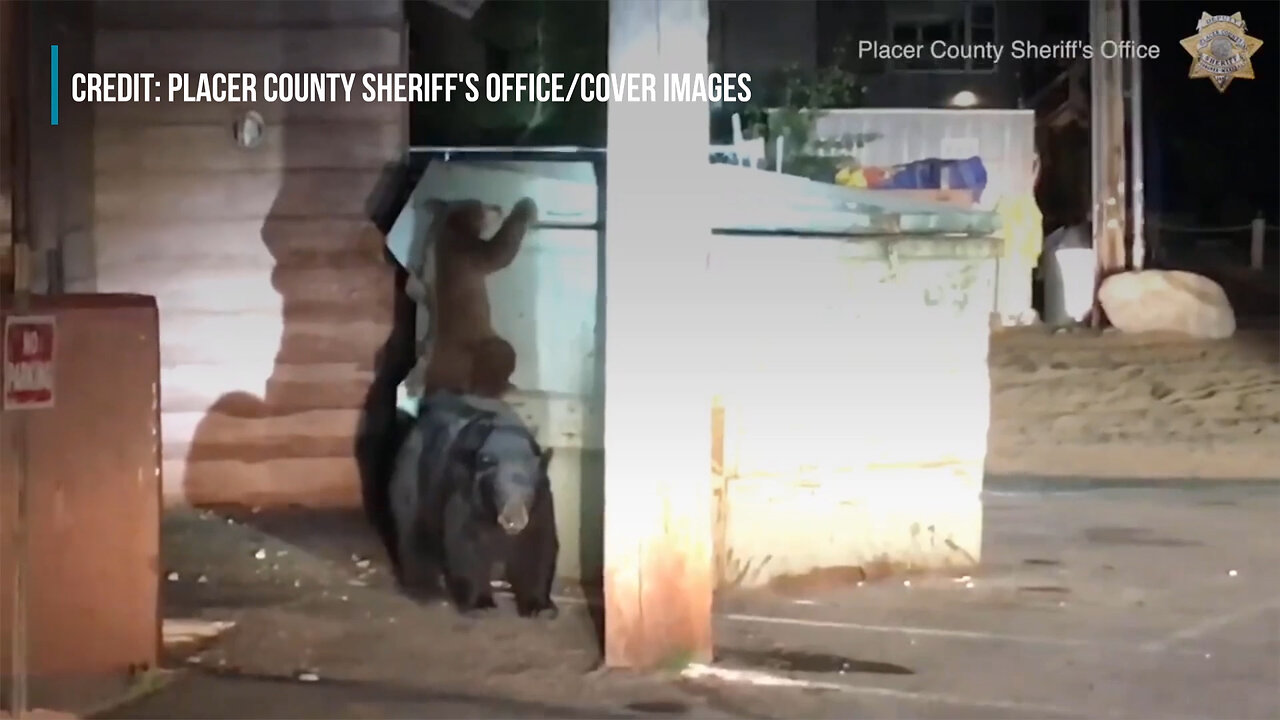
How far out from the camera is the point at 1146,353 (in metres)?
12.4

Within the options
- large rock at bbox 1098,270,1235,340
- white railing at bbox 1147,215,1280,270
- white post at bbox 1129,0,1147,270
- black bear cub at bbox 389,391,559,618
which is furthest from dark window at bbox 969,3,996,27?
black bear cub at bbox 389,391,559,618

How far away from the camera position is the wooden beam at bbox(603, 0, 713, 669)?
4438mm

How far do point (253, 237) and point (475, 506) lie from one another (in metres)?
2.62

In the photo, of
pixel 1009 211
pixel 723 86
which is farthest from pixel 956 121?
pixel 723 86

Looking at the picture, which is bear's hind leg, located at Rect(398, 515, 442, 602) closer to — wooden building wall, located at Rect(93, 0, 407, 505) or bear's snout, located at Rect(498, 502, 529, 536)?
bear's snout, located at Rect(498, 502, 529, 536)

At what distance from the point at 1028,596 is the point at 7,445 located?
3.89 m

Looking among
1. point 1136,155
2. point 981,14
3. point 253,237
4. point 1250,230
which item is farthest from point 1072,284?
point 253,237

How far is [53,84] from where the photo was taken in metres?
6.68

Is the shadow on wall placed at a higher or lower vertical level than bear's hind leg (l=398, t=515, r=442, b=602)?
higher

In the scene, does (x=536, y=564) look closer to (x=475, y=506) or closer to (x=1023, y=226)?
(x=475, y=506)

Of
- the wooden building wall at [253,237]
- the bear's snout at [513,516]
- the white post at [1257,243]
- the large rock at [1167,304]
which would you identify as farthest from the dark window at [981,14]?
the bear's snout at [513,516]

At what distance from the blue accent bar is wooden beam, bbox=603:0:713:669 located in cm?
350

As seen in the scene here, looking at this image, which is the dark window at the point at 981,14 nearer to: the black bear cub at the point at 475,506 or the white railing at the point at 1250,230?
the white railing at the point at 1250,230

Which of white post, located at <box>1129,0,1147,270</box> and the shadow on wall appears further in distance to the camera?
white post, located at <box>1129,0,1147,270</box>
